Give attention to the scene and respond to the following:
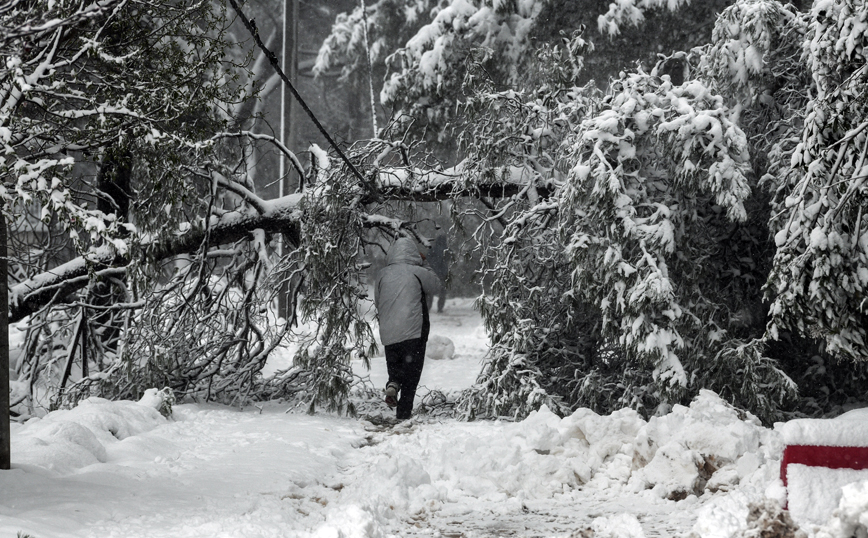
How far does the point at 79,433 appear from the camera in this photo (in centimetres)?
501

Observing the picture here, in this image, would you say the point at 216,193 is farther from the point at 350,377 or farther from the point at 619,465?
the point at 619,465

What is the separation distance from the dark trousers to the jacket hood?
754 mm

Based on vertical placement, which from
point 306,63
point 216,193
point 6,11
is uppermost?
point 306,63

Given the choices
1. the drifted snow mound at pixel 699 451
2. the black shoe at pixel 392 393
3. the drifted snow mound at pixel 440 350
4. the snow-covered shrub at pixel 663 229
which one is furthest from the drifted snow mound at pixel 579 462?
the drifted snow mound at pixel 440 350

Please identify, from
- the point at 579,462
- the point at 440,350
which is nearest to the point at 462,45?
the point at 440,350

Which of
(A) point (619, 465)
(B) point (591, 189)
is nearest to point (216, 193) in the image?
(B) point (591, 189)

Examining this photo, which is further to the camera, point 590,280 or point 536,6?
point 536,6

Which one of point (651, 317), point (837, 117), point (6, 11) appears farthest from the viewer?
point (651, 317)

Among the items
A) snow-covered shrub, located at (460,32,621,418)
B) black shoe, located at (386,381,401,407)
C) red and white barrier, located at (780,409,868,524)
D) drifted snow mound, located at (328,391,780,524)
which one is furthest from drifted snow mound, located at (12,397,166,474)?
red and white barrier, located at (780,409,868,524)

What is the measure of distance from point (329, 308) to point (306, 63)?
1831 cm

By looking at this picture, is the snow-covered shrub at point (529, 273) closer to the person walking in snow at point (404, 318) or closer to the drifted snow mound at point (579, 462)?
the person walking in snow at point (404, 318)

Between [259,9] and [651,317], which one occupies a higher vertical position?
[259,9]

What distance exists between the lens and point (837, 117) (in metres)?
4.62

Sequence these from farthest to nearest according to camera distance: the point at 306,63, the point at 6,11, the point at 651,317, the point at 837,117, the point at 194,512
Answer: the point at 306,63 → the point at 651,317 → the point at 837,117 → the point at 194,512 → the point at 6,11
